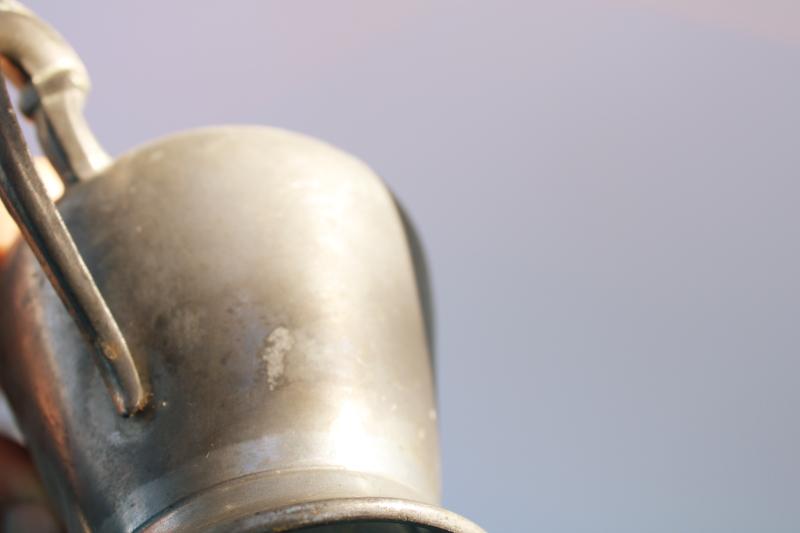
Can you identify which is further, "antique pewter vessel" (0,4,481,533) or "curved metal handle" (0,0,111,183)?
"curved metal handle" (0,0,111,183)

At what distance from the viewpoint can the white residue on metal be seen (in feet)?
1.49

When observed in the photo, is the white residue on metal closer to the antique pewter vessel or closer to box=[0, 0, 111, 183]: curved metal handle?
the antique pewter vessel

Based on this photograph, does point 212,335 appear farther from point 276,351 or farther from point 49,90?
point 49,90

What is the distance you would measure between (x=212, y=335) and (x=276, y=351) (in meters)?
0.03

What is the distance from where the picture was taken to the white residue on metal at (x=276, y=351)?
453mm

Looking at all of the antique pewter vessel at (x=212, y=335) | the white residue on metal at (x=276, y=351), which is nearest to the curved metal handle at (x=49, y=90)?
the antique pewter vessel at (x=212, y=335)

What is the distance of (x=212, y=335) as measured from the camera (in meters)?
0.46

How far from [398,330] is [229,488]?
112mm

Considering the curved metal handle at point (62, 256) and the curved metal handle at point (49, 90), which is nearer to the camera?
the curved metal handle at point (62, 256)

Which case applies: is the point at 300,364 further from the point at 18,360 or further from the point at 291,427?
the point at 18,360

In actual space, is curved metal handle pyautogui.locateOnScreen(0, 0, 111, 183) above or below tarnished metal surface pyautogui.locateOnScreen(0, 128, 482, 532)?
above

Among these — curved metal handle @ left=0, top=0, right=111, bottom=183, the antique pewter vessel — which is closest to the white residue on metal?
the antique pewter vessel

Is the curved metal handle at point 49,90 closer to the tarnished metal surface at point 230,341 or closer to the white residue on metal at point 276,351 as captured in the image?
the tarnished metal surface at point 230,341

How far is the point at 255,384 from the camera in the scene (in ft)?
1.48
